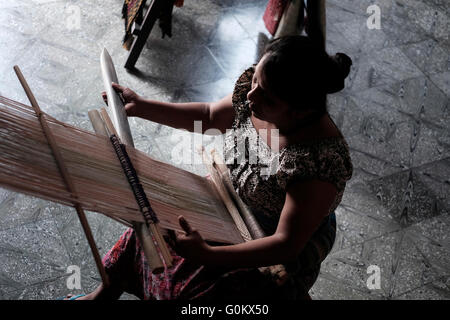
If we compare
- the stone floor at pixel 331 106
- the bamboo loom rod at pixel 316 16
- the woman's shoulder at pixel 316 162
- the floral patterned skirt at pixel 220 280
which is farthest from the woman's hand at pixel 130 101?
the bamboo loom rod at pixel 316 16

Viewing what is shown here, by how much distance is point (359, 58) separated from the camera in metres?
3.85

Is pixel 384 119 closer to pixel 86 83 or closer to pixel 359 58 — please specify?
pixel 359 58

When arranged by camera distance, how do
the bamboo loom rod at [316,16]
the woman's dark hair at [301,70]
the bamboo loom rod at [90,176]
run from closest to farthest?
the bamboo loom rod at [90,176]
the woman's dark hair at [301,70]
the bamboo loom rod at [316,16]

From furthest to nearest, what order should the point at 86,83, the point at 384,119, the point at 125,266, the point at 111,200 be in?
the point at 384,119 → the point at 86,83 → the point at 125,266 → the point at 111,200

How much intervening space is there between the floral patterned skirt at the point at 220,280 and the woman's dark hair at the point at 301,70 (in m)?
0.56

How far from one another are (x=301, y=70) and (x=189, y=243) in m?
0.60

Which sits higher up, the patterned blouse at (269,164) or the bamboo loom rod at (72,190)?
the bamboo loom rod at (72,190)

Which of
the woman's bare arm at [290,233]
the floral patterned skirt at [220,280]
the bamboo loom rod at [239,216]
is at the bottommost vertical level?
the floral patterned skirt at [220,280]

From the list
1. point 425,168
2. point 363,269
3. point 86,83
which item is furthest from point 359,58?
point 86,83

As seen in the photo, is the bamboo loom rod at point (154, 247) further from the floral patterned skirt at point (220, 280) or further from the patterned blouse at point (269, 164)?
the patterned blouse at point (269, 164)

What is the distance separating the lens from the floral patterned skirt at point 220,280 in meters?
1.51

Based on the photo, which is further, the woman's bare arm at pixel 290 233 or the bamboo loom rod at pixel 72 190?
the woman's bare arm at pixel 290 233

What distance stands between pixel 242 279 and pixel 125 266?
52 centimetres

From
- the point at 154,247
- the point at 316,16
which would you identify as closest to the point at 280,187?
the point at 154,247
